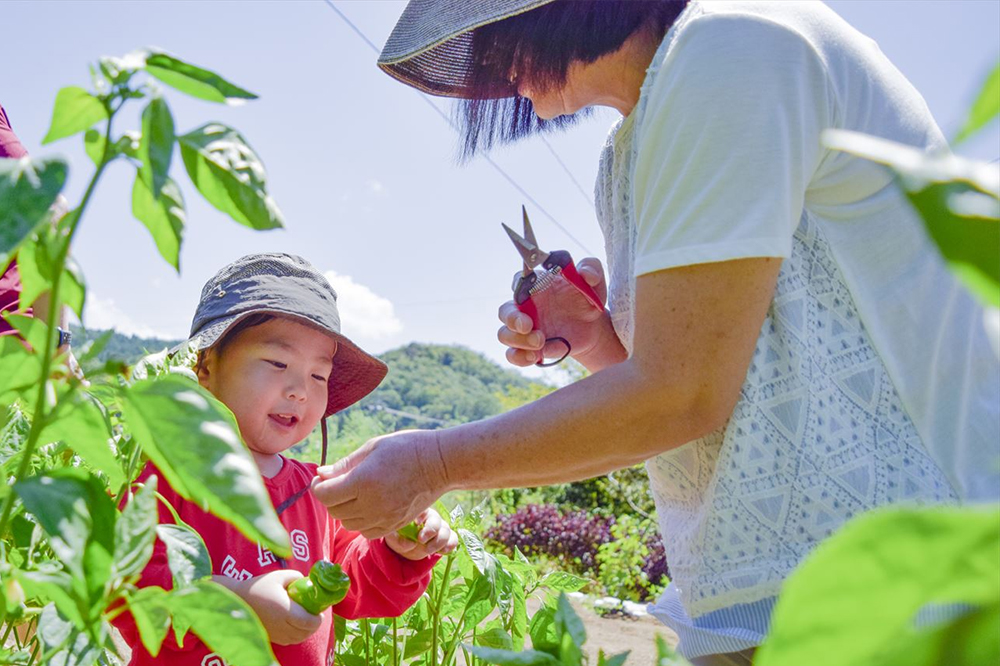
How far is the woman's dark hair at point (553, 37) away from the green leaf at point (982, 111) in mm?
1032

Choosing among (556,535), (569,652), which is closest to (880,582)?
(569,652)

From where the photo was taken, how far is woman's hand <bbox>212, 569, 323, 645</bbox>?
126 cm

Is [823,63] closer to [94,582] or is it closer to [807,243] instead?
[807,243]

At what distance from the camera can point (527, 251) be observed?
1.74 metres

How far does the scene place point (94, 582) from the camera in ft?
1.35

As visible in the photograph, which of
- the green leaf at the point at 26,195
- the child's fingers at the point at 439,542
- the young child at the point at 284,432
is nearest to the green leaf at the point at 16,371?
the green leaf at the point at 26,195

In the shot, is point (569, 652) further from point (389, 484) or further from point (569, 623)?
point (389, 484)

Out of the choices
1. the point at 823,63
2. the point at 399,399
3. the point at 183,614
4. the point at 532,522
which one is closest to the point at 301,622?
the point at 183,614

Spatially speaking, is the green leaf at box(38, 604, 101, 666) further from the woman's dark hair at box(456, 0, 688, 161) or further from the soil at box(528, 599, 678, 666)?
the soil at box(528, 599, 678, 666)

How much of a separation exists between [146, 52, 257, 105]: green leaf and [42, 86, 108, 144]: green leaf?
4 centimetres

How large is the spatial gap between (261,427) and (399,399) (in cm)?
3113

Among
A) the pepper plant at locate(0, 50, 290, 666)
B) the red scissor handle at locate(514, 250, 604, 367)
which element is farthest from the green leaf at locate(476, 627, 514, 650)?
the pepper plant at locate(0, 50, 290, 666)

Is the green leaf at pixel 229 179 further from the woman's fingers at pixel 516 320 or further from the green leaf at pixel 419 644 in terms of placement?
the green leaf at pixel 419 644

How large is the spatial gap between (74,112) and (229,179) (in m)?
0.08
